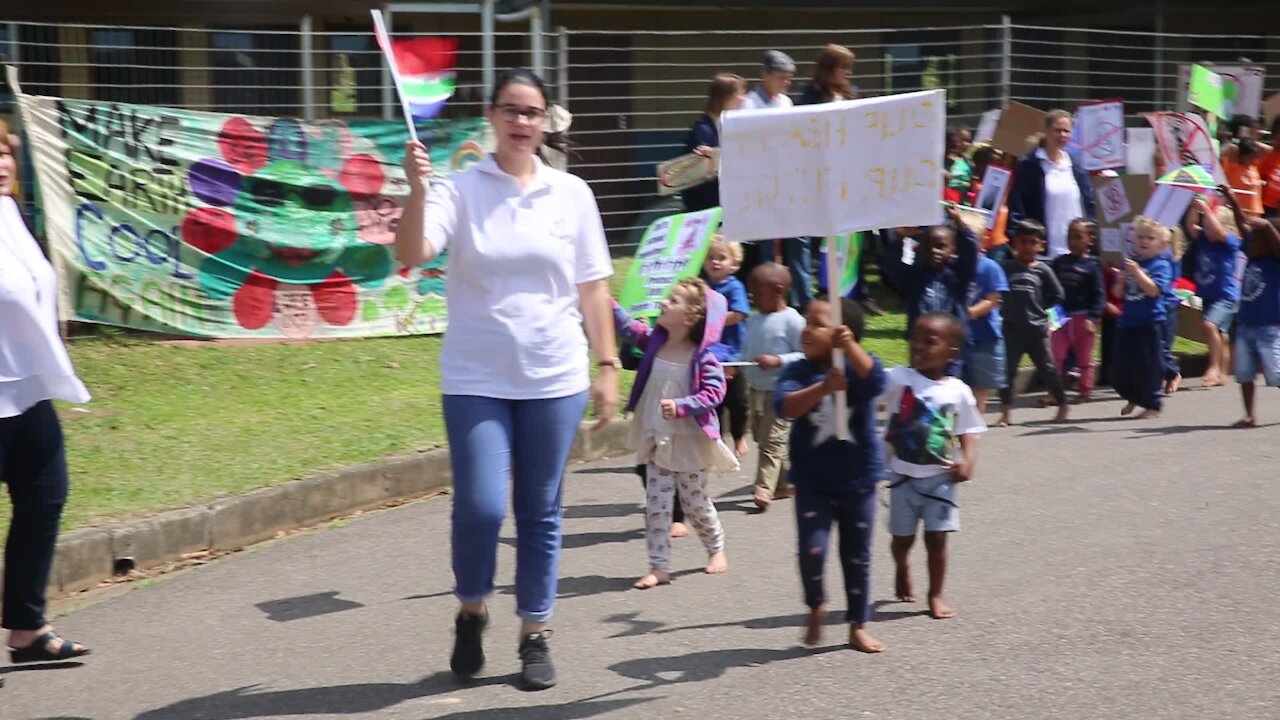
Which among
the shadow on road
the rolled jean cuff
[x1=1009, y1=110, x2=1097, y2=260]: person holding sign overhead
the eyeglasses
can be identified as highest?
the eyeglasses

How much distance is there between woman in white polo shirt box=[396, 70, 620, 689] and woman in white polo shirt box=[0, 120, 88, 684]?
1.35 metres

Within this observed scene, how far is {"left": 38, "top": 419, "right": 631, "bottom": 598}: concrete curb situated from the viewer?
267 inches

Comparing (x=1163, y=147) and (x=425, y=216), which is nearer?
(x=425, y=216)

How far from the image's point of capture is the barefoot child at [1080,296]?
11.5 meters

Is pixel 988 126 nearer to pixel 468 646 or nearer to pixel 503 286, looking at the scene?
pixel 503 286

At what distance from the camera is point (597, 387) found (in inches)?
215

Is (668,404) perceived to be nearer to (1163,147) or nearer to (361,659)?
(361,659)

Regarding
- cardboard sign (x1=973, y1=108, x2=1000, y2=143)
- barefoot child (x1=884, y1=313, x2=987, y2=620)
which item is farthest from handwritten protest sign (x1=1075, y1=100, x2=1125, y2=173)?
barefoot child (x1=884, y1=313, x2=987, y2=620)

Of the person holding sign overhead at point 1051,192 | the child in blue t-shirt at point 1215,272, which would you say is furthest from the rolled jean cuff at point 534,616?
the child in blue t-shirt at point 1215,272

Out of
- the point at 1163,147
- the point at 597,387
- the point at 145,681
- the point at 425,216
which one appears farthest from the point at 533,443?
the point at 1163,147

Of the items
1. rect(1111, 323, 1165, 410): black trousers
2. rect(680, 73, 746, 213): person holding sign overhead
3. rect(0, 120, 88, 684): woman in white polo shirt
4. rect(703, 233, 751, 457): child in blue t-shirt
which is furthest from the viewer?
rect(680, 73, 746, 213): person holding sign overhead

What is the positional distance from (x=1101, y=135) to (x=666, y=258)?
6723 mm

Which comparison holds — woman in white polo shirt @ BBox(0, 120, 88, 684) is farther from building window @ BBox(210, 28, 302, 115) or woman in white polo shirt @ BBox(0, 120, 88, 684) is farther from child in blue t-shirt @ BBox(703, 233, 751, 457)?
building window @ BBox(210, 28, 302, 115)

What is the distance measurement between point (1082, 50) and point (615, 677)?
63.3ft
